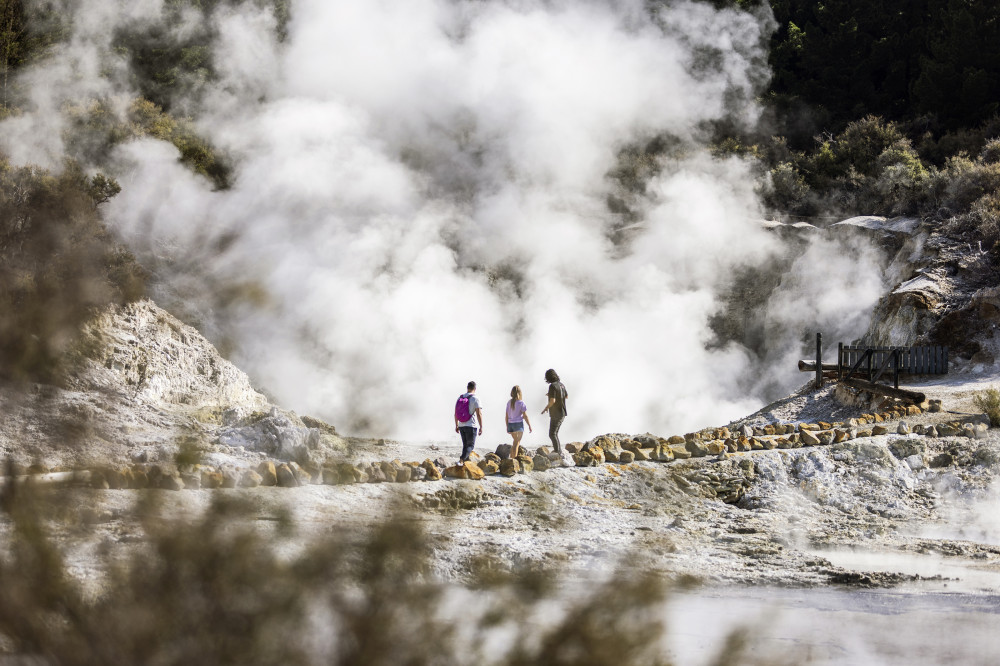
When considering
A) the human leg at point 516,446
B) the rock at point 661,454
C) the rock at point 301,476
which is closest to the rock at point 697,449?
the rock at point 661,454

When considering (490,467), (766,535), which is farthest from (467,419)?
(766,535)

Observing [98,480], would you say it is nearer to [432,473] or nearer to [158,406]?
[432,473]

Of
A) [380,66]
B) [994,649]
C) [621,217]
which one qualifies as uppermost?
[380,66]

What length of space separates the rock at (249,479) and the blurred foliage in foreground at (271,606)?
317cm

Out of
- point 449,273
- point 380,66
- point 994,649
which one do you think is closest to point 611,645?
point 994,649

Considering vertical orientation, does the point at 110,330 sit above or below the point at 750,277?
below

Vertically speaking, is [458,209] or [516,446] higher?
[458,209]

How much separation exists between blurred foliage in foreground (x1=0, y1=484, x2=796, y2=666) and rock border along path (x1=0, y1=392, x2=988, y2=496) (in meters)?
2.17

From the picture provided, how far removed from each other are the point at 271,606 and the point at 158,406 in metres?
8.04

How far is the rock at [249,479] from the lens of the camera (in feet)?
15.8

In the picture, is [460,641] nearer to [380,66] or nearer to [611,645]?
[611,645]

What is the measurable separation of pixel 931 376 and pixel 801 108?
38.1ft

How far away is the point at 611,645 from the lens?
156cm

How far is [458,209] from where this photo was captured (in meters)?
17.3
